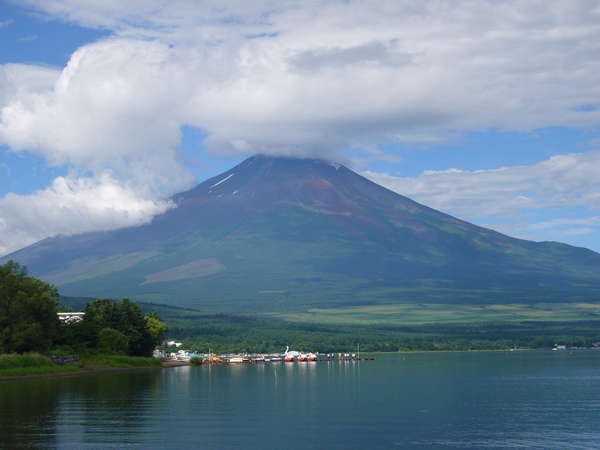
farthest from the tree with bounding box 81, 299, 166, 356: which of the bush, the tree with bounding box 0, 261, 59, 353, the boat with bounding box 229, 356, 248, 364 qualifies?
the boat with bounding box 229, 356, 248, 364

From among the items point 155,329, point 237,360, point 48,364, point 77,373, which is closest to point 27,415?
point 48,364

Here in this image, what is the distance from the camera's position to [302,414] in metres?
50.7

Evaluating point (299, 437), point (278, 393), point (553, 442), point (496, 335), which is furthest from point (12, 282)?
point (496, 335)

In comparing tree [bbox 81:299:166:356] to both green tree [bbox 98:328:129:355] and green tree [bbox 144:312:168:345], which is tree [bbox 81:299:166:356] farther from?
green tree [bbox 144:312:168:345]

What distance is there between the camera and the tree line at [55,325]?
8388cm

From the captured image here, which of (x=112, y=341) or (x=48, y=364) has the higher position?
(x=112, y=341)

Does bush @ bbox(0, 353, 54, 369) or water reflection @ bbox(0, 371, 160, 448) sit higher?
bush @ bbox(0, 353, 54, 369)

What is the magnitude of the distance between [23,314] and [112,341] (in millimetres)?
20122

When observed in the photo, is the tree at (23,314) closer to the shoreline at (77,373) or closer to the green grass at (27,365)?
the green grass at (27,365)

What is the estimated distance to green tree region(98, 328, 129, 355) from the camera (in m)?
102

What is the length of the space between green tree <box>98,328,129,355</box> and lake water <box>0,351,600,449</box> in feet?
72.4

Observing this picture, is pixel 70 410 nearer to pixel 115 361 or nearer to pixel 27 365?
pixel 27 365

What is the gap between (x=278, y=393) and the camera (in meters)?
67.6

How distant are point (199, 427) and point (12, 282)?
160ft
